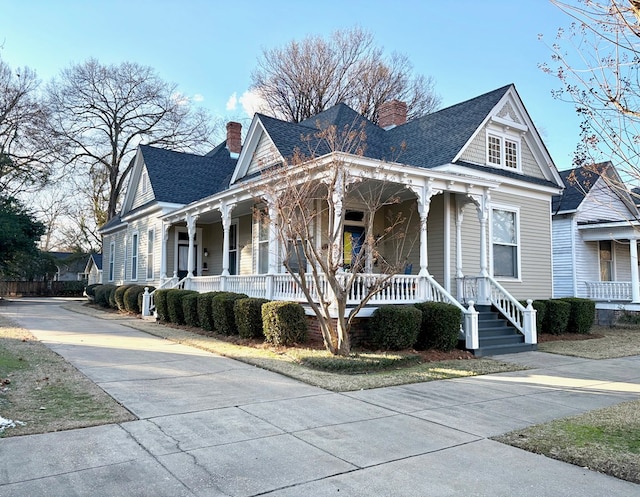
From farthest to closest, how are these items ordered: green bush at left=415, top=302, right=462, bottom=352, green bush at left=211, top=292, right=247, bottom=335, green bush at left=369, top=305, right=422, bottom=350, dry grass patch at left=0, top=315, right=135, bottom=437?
green bush at left=211, top=292, right=247, bottom=335, green bush at left=415, top=302, right=462, bottom=352, green bush at left=369, top=305, right=422, bottom=350, dry grass patch at left=0, top=315, right=135, bottom=437

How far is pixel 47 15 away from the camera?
41.5 ft

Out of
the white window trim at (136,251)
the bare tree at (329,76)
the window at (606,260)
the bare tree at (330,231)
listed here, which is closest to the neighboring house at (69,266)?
the bare tree at (329,76)

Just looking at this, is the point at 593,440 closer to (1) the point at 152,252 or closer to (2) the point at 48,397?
(2) the point at 48,397

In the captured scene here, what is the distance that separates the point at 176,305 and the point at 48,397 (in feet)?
30.9

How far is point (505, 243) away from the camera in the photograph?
1525 cm

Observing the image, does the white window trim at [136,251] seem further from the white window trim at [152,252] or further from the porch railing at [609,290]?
the porch railing at [609,290]

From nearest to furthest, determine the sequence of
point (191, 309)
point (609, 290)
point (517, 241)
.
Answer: point (191, 309), point (517, 241), point (609, 290)

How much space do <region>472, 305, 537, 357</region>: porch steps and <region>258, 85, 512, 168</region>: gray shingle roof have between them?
4.38m

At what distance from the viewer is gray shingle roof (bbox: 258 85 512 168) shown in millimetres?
14727

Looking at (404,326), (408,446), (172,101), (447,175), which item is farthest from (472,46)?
(172,101)

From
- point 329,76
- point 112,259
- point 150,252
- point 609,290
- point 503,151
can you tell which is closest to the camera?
point 503,151

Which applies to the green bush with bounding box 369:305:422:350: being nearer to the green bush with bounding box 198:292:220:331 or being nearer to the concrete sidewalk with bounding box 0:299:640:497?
the concrete sidewalk with bounding box 0:299:640:497

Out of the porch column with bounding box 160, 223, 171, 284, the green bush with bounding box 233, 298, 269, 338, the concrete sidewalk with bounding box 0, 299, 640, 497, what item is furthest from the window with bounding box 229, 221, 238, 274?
the concrete sidewalk with bounding box 0, 299, 640, 497

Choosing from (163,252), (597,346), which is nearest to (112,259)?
(163,252)
